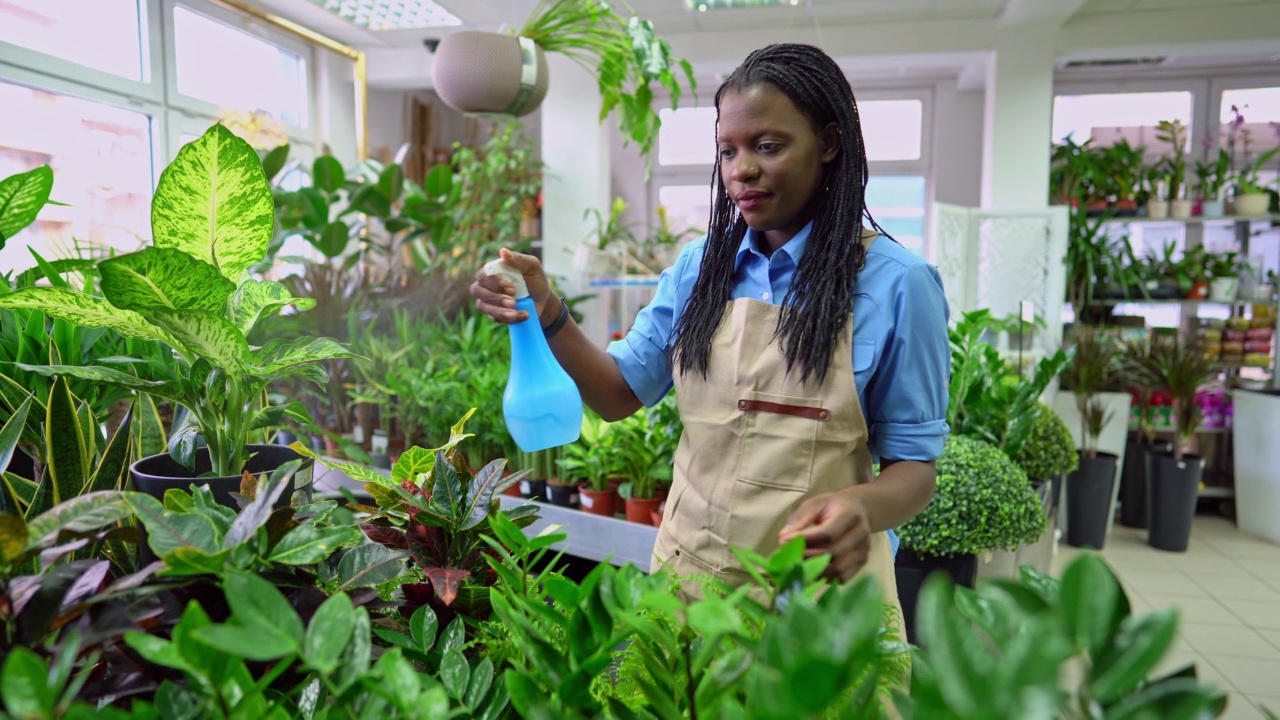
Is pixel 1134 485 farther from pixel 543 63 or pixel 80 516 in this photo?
pixel 80 516

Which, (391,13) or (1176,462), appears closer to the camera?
(1176,462)

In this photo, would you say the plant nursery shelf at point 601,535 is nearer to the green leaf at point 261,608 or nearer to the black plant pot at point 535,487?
the black plant pot at point 535,487

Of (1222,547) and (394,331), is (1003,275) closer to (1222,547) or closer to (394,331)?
(1222,547)

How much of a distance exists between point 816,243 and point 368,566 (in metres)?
0.73

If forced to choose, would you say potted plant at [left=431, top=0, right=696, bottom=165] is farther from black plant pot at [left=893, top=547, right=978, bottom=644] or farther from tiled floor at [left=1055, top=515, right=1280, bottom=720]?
tiled floor at [left=1055, top=515, right=1280, bottom=720]

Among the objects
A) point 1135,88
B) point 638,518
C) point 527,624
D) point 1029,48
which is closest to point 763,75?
point 527,624

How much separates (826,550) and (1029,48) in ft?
16.8

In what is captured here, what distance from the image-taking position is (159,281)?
61 centimetres

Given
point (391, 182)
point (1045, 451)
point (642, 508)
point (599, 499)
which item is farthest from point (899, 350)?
point (391, 182)

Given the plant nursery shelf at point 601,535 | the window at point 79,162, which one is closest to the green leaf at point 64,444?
the plant nursery shelf at point 601,535

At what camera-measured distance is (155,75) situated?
4477 millimetres

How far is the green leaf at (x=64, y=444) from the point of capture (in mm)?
745

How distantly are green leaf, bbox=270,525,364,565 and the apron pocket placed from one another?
1.97ft

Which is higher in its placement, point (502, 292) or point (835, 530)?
point (502, 292)
